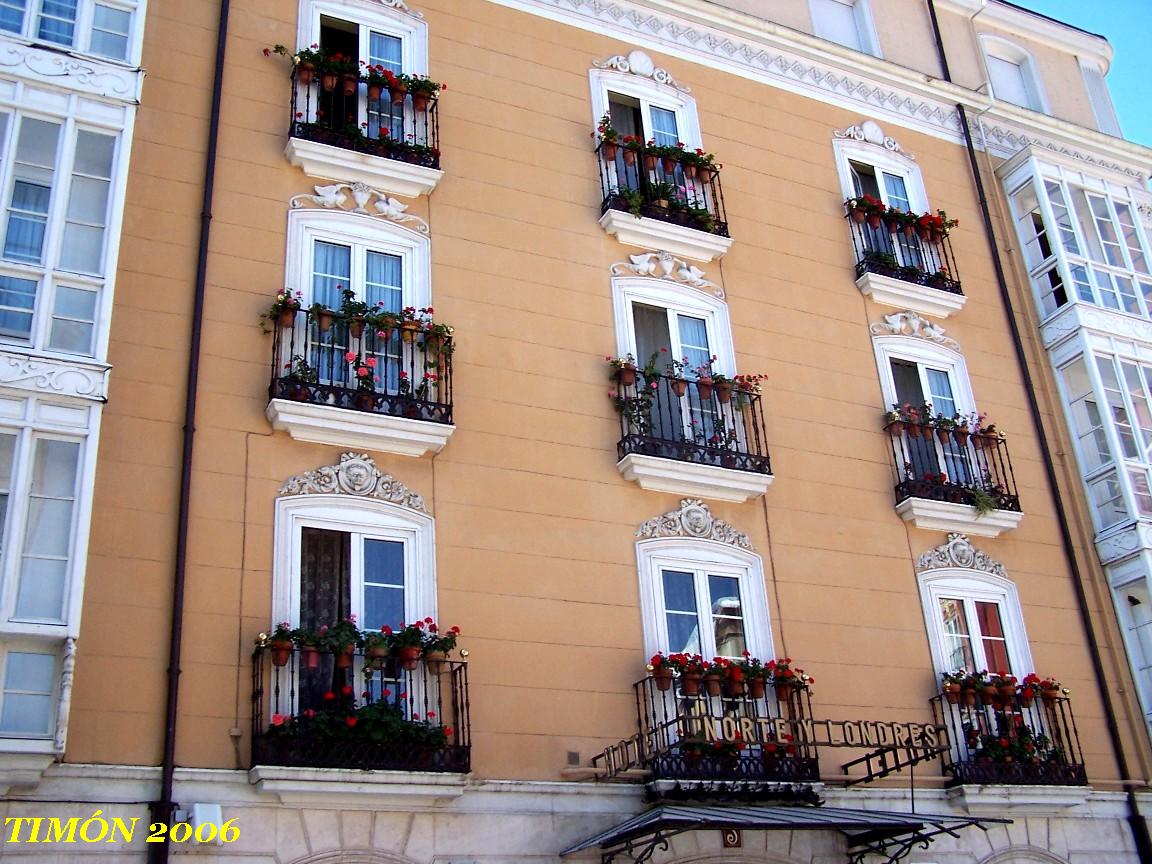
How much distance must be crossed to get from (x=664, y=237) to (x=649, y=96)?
8.52ft

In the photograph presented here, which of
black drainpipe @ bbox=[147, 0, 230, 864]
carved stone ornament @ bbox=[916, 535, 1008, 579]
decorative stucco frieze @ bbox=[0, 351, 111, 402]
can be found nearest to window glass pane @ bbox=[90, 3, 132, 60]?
black drainpipe @ bbox=[147, 0, 230, 864]

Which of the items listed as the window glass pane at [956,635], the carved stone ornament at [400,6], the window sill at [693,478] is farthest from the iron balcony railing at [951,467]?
the carved stone ornament at [400,6]

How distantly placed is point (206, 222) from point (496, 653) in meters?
5.47

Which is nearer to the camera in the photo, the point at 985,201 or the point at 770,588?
the point at 770,588

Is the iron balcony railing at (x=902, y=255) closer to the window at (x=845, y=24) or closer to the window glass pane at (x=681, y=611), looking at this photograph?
the window at (x=845, y=24)

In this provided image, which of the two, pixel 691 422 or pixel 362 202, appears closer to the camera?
pixel 362 202

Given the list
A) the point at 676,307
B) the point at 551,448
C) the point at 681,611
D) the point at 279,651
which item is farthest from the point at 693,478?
the point at 279,651

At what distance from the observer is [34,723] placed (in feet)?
34.1

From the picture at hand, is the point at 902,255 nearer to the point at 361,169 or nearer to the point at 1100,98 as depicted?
the point at 1100,98

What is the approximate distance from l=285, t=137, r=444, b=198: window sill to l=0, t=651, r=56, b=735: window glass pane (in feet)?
21.3

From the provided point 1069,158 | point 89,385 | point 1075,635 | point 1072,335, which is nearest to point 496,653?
point 89,385

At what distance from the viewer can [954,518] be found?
650 inches

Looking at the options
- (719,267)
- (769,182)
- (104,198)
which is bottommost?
(104,198)

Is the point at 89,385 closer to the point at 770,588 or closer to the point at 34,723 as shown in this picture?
the point at 34,723
